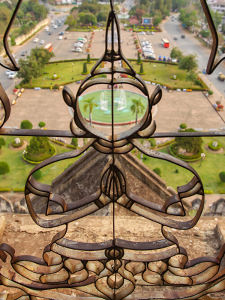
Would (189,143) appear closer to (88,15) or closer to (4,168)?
(4,168)

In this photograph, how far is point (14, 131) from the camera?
4238mm

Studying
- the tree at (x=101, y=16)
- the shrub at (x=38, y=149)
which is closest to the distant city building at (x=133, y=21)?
the tree at (x=101, y=16)

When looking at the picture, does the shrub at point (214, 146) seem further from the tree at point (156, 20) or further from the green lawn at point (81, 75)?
the tree at point (156, 20)

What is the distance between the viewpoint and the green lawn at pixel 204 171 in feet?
72.6

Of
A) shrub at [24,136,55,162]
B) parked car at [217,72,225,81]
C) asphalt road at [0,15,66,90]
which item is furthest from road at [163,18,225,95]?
shrub at [24,136,55,162]

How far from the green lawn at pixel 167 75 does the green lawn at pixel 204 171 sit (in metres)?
16.9

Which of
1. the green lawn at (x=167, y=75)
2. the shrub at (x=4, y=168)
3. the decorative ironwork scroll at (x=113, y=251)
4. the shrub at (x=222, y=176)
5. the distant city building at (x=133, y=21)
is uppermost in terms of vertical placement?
the decorative ironwork scroll at (x=113, y=251)

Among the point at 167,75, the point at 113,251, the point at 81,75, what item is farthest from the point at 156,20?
the point at 113,251

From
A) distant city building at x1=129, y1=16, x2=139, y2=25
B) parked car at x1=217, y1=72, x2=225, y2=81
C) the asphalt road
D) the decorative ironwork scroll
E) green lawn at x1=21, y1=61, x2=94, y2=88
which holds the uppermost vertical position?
the decorative ironwork scroll

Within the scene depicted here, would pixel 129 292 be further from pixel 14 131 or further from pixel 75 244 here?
pixel 14 131

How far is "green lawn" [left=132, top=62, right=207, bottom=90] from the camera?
1613 inches

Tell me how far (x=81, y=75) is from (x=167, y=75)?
39.3ft

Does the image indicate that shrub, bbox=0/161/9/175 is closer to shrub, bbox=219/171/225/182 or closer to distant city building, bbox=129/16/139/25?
shrub, bbox=219/171/225/182

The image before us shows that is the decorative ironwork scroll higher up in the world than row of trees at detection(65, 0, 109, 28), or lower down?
higher up
